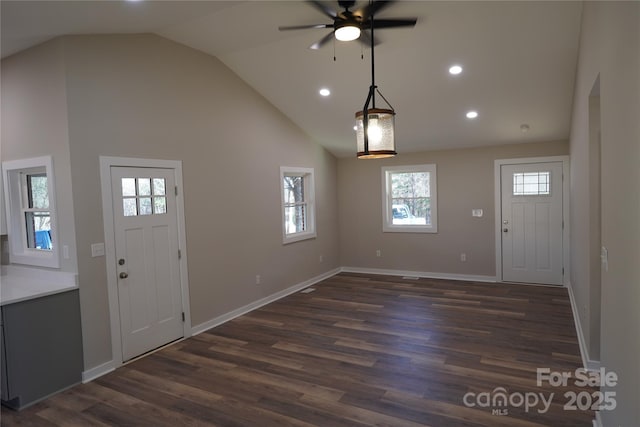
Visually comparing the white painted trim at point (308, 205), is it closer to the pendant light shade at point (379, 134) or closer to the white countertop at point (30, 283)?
the white countertop at point (30, 283)

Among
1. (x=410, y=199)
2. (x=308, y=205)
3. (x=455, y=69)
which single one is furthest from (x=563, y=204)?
(x=308, y=205)

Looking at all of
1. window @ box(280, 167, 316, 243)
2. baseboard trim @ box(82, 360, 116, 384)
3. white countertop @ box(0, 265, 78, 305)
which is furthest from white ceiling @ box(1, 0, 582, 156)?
baseboard trim @ box(82, 360, 116, 384)

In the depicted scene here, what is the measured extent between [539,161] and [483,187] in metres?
0.90

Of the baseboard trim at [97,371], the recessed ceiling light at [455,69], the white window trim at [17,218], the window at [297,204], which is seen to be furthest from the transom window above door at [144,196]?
the recessed ceiling light at [455,69]

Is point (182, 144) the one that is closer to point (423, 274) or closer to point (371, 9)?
point (371, 9)

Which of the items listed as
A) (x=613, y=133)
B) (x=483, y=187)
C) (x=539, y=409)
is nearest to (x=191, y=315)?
(x=539, y=409)

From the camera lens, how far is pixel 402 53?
4250 millimetres

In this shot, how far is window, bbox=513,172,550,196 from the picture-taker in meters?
6.10

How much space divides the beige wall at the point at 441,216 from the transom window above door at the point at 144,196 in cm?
418

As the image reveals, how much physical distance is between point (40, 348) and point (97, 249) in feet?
2.91

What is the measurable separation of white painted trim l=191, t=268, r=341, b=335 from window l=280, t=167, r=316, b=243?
0.77 m

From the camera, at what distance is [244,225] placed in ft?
17.3

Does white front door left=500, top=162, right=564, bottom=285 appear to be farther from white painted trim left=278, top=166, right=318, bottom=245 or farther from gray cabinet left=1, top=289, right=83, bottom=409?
gray cabinet left=1, top=289, right=83, bottom=409

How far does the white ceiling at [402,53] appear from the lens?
330 cm
